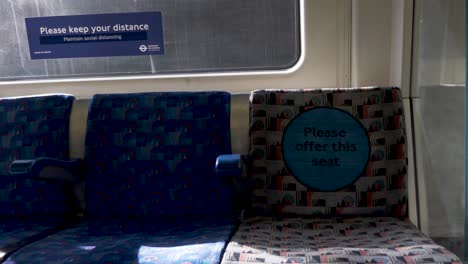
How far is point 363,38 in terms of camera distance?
1.87m

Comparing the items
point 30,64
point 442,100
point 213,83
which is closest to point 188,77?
point 213,83

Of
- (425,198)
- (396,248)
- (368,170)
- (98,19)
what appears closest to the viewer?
(396,248)

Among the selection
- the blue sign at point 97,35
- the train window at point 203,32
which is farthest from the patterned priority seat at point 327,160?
the blue sign at point 97,35

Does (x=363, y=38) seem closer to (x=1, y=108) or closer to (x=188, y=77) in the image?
(x=188, y=77)

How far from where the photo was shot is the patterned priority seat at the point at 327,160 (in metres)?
1.63

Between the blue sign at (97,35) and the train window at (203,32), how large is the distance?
31mm

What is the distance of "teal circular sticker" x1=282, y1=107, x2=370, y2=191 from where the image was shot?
167 centimetres

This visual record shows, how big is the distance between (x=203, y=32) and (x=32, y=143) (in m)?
0.98

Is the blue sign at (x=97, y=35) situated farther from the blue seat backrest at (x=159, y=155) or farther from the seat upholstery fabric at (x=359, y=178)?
the seat upholstery fabric at (x=359, y=178)

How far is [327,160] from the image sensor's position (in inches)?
66.5

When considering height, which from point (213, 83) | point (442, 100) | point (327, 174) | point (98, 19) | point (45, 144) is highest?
point (98, 19)

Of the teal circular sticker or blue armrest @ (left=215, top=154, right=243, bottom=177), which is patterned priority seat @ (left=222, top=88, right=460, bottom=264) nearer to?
the teal circular sticker

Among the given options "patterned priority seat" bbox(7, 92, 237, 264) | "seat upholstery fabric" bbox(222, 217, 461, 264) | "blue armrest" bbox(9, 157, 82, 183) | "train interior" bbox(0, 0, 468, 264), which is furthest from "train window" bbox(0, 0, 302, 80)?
"seat upholstery fabric" bbox(222, 217, 461, 264)

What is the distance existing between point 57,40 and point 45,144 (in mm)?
570
